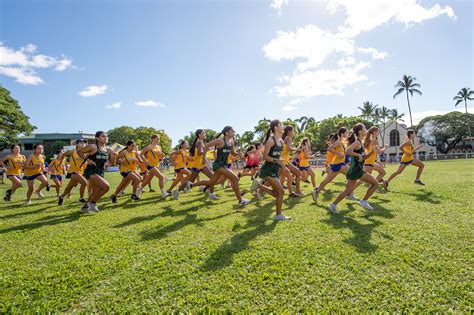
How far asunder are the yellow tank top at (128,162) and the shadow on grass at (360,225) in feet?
21.8

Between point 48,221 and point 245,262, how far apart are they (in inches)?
221

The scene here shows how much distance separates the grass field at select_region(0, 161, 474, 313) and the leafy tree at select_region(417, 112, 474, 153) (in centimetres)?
7813

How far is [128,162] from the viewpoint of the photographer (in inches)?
368

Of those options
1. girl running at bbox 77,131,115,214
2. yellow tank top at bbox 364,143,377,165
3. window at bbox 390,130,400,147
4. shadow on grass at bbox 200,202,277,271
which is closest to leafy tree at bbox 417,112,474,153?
window at bbox 390,130,400,147

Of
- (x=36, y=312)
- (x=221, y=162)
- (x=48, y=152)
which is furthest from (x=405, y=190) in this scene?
(x=48, y=152)

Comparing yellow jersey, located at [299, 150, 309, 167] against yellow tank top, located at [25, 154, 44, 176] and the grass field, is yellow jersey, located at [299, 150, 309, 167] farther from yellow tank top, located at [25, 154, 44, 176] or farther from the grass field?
yellow tank top, located at [25, 154, 44, 176]

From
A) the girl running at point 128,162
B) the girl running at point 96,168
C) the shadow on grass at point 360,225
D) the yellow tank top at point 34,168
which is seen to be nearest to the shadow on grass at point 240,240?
the shadow on grass at point 360,225

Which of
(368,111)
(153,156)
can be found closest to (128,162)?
(153,156)

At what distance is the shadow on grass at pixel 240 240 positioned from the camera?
3791mm

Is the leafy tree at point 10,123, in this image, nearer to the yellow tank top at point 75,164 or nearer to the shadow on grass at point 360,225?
the yellow tank top at point 75,164

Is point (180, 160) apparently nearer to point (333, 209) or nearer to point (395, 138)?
point (333, 209)

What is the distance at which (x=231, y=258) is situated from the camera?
3922 mm

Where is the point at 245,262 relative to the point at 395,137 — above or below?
below

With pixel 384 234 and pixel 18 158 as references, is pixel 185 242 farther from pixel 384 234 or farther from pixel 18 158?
pixel 18 158
